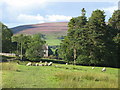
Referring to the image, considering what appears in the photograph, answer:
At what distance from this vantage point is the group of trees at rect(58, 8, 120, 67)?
3150 centimetres

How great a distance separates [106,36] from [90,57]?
4681 millimetres

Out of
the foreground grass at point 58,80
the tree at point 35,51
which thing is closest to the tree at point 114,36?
the tree at point 35,51

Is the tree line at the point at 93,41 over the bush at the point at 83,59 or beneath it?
over

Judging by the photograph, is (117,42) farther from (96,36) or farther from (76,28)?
(76,28)

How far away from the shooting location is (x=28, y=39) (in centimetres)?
4681

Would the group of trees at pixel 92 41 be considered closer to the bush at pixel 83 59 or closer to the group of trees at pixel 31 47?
the bush at pixel 83 59

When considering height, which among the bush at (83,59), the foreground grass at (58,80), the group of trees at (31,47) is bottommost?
the bush at (83,59)

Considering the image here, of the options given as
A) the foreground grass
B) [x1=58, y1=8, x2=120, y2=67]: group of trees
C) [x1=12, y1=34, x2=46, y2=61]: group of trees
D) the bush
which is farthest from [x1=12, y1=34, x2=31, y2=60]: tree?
the foreground grass

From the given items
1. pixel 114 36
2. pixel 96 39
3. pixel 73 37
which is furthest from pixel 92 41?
pixel 114 36

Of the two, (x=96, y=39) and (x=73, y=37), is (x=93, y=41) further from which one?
(x=73, y=37)

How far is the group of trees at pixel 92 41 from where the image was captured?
31.5 metres

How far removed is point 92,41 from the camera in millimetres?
32000

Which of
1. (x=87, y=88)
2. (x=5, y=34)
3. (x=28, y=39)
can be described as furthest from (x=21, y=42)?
(x=87, y=88)

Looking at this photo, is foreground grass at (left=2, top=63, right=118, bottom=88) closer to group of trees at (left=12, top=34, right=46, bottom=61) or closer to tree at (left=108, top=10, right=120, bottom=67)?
tree at (left=108, top=10, right=120, bottom=67)
